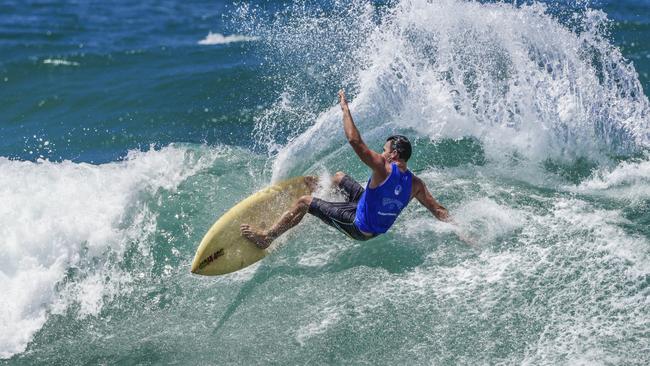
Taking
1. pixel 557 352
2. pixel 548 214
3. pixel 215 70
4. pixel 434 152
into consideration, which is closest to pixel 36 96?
pixel 215 70

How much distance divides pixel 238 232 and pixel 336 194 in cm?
143

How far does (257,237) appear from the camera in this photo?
9.02 meters

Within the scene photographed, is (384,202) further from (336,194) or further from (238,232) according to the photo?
(238,232)

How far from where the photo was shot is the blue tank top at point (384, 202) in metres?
8.35

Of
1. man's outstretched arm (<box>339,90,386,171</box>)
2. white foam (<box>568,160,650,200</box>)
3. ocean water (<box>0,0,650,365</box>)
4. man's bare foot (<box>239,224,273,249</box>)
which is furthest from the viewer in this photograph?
white foam (<box>568,160,650,200</box>)

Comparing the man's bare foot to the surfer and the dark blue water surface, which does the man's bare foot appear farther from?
the dark blue water surface

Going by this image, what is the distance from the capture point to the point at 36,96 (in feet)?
54.1

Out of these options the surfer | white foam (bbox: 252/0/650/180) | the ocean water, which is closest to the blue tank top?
the surfer

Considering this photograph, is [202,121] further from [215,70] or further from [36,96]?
[36,96]

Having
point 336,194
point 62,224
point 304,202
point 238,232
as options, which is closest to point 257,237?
point 238,232

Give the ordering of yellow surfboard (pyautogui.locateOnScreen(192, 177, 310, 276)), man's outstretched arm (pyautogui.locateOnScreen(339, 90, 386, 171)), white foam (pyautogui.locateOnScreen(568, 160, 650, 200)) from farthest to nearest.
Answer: white foam (pyautogui.locateOnScreen(568, 160, 650, 200))
yellow surfboard (pyautogui.locateOnScreen(192, 177, 310, 276))
man's outstretched arm (pyautogui.locateOnScreen(339, 90, 386, 171))

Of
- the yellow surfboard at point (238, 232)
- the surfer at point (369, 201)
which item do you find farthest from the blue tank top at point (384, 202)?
the yellow surfboard at point (238, 232)

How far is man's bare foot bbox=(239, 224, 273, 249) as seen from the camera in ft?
29.6

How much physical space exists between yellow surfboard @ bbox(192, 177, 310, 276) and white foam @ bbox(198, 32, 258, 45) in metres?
10.4
